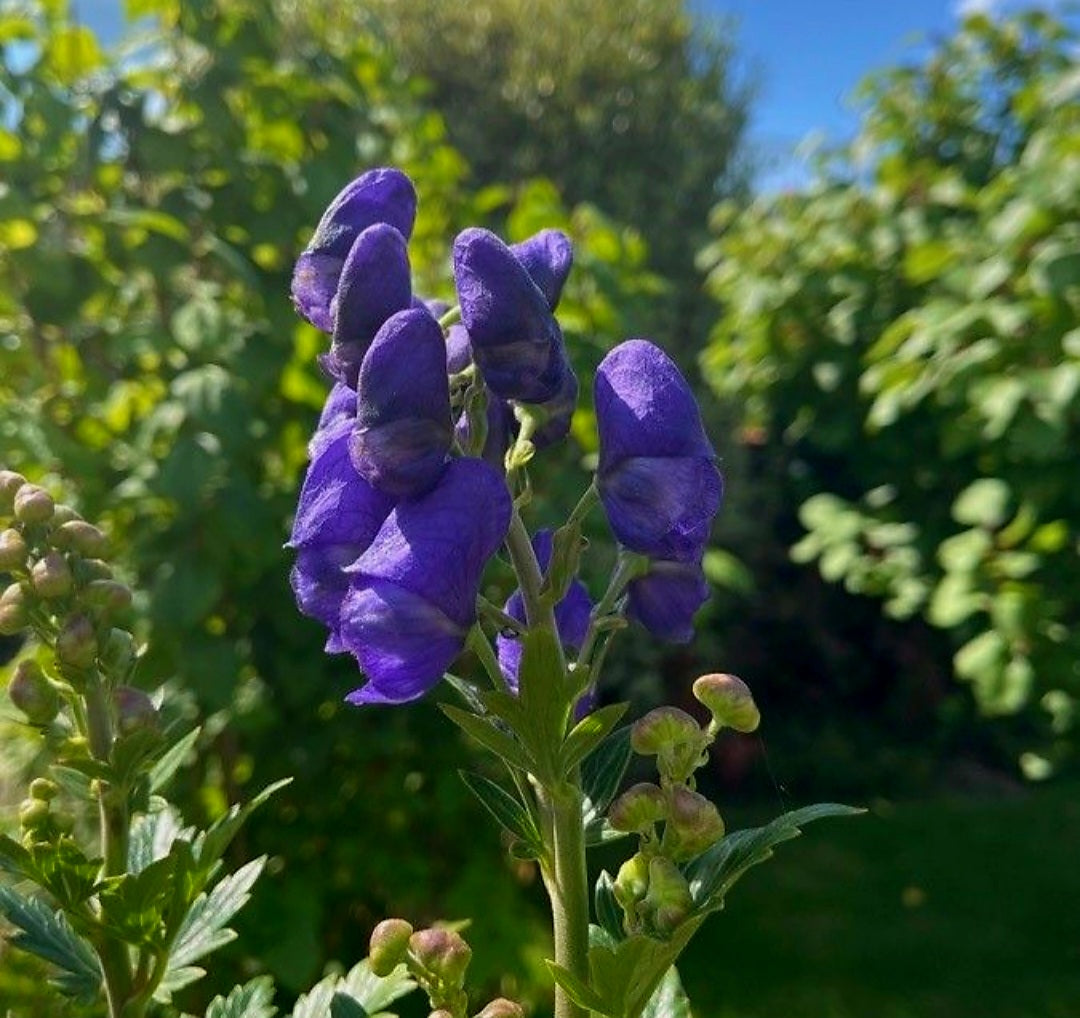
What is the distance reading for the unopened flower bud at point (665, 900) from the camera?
67cm

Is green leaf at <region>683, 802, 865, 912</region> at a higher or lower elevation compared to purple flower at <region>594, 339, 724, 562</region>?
lower

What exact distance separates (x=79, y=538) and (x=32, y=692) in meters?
0.11

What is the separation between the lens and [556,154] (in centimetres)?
685

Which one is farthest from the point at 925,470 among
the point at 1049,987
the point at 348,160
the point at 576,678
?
the point at 576,678

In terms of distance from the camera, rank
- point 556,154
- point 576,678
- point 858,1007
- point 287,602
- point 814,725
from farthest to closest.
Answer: point 556,154 → point 814,725 → point 858,1007 → point 287,602 → point 576,678

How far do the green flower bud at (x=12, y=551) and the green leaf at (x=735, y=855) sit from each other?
1.57 feet

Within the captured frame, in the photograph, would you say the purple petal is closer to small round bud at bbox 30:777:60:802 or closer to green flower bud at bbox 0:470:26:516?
green flower bud at bbox 0:470:26:516

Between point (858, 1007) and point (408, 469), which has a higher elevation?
point (408, 469)

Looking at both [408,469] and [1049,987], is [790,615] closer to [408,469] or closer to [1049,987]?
[1049,987]

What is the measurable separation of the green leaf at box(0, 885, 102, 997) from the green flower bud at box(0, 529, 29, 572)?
214mm

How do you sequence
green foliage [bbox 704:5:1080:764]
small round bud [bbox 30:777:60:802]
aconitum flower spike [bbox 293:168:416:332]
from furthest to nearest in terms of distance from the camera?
green foliage [bbox 704:5:1080:764], small round bud [bbox 30:777:60:802], aconitum flower spike [bbox 293:168:416:332]

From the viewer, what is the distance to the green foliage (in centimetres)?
272

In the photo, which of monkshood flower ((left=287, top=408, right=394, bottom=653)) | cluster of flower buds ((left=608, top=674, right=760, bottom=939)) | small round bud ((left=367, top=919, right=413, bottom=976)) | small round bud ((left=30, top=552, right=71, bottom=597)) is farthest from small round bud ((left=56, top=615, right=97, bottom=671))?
cluster of flower buds ((left=608, top=674, right=760, bottom=939))

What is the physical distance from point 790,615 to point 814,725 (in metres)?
0.45
